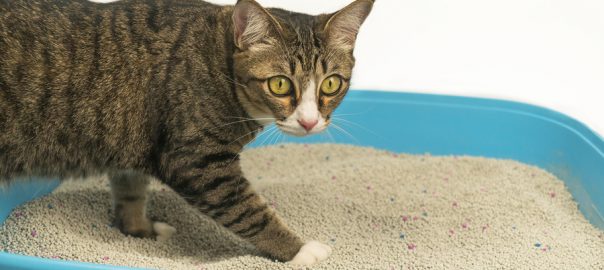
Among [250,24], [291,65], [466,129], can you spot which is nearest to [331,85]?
[291,65]

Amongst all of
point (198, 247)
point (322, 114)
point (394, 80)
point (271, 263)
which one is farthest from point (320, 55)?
point (394, 80)

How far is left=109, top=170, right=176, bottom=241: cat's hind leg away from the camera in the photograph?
1963mm

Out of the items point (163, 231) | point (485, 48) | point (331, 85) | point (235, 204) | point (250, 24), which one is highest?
point (250, 24)

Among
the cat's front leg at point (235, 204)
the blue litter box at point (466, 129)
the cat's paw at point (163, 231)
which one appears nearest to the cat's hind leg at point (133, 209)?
the cat's paw at point (163, 231)

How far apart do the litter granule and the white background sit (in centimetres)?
49

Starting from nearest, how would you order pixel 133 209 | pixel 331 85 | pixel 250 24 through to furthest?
pixel 250 24
pixel 331 85
pixel 133 209

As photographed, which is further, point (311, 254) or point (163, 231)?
point (163, 231)

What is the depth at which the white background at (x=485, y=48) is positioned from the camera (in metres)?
2.82

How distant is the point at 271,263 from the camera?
1.68m

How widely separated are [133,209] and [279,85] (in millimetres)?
648

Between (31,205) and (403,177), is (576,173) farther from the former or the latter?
(31,205)

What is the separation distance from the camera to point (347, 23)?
1.65 meters

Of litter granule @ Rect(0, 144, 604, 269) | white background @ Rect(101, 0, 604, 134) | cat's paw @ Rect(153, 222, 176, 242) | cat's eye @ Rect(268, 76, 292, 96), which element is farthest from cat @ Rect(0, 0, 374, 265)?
white background @ Rect(101, 0, 604, 134)

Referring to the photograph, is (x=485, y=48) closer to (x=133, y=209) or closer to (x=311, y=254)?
(x=311, y=254)
